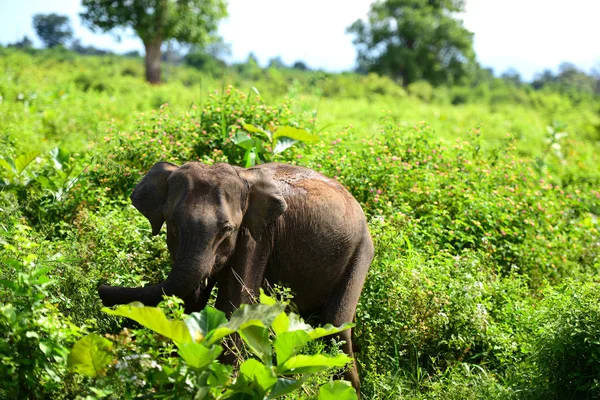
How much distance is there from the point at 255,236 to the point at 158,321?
1278mm

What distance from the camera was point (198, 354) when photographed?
3.61 meters

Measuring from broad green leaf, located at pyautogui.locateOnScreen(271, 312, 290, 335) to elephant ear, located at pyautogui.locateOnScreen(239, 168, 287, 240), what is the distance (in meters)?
0.93

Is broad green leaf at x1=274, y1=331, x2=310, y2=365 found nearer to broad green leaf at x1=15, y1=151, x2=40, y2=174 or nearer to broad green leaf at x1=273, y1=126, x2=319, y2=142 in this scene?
broad green leaf at x1=273, y1=126, x2=319, y2=142

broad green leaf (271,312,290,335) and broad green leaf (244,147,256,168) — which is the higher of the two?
broad green leaf (244,147,256,168)

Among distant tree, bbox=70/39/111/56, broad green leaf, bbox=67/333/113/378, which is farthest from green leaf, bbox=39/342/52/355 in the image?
distant tree, bbox=70/39/111/56

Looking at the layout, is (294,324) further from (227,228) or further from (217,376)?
(227,228)

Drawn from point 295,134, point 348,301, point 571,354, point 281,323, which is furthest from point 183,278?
point 295,134

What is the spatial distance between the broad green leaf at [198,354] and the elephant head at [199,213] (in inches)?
28.3

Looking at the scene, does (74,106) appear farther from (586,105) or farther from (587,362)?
(586,105)

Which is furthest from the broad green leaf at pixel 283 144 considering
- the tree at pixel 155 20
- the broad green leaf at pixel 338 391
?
the tree at pixel 155 20

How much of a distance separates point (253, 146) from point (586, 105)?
2197cm

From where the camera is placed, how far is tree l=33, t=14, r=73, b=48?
114m

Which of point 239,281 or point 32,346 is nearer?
point 32,346

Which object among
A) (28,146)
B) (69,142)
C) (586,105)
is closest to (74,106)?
(69,142)
